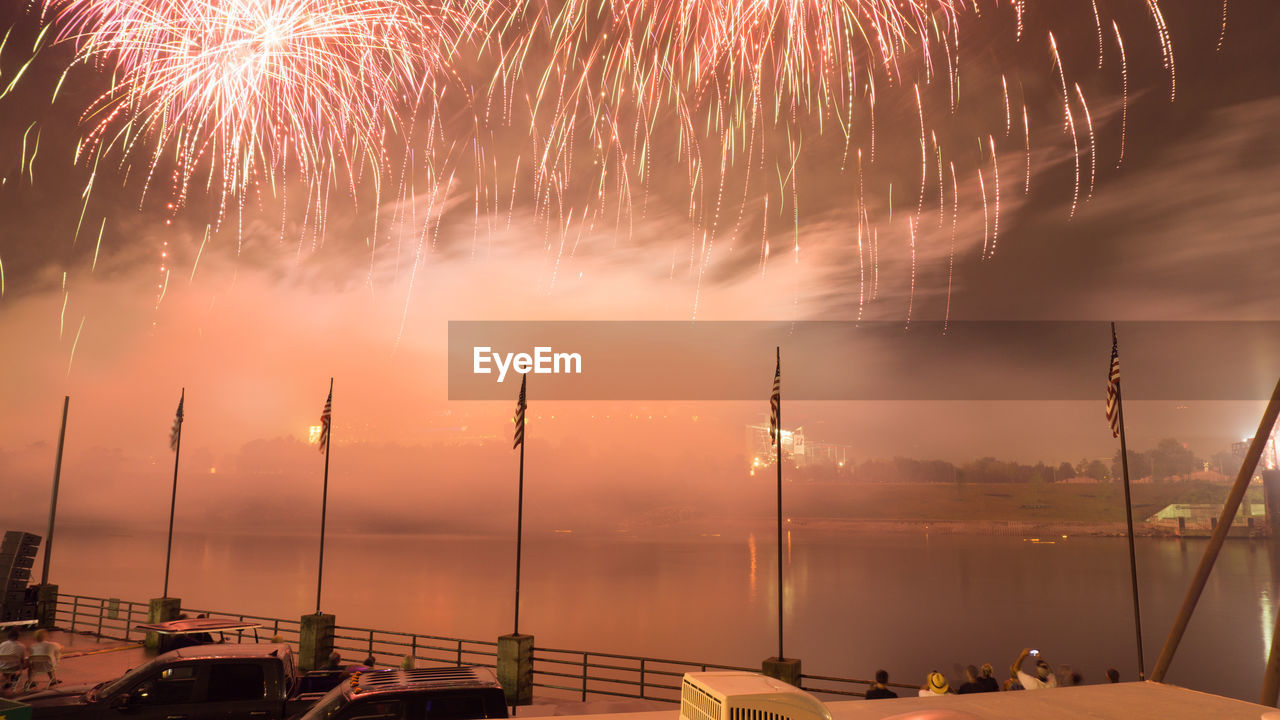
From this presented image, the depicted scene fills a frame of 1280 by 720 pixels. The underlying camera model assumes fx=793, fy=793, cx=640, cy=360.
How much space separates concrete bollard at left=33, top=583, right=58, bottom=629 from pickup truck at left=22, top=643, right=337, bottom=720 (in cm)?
1941

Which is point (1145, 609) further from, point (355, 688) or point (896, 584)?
point (355, 688)

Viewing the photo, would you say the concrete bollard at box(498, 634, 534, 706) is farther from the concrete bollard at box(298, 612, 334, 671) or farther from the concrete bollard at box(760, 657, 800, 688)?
the concrete bollard at box(298, 612, 334, 671)

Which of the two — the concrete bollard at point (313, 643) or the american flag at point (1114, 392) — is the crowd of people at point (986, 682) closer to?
the american flag at point (1114, 392)

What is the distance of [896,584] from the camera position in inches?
5645

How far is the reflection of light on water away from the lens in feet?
268

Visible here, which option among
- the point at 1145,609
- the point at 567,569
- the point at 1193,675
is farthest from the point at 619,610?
the point at 567,569

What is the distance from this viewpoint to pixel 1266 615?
102 metres

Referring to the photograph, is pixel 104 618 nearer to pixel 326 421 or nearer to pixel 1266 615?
pixel 326 421

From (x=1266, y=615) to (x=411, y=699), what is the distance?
5026 inches

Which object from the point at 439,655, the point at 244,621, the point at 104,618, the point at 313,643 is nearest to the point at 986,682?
the point at 313,643

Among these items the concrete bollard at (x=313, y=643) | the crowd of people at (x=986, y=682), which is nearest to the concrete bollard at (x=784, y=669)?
the crowd of people at (x=986, y=682)

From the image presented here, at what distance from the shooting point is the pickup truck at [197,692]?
10.6 metres

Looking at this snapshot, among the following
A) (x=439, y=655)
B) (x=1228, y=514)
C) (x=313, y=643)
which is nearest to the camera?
(x=1228, y=514)

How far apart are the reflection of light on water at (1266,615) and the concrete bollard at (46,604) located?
94861mm
